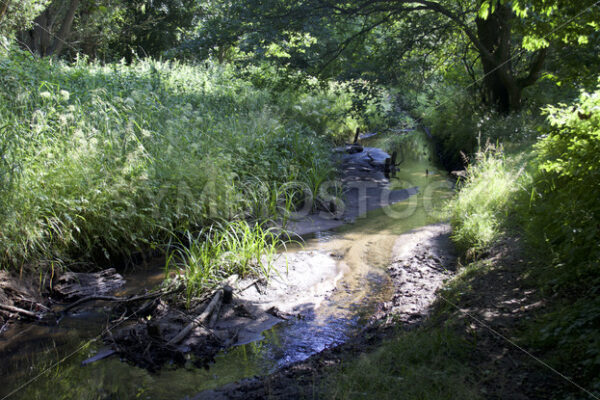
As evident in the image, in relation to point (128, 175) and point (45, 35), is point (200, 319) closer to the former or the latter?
point (128, 175)

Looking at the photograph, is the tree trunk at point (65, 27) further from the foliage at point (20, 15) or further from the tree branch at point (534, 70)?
the tree branch at point (534, 70)

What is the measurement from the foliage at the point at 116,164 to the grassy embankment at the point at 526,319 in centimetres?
353

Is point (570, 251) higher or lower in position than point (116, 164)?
lower

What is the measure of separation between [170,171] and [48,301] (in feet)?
7.72

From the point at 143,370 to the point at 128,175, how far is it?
301 cm

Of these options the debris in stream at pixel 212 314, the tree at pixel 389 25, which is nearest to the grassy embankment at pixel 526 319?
the debris in stream at pixel 212 314

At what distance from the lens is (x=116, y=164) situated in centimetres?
598

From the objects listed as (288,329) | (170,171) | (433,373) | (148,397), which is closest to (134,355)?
(148,397)

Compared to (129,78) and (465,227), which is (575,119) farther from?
(129,78)

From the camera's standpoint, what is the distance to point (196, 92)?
34.8ft

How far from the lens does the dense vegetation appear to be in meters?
3.46

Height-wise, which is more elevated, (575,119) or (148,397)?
(575,119)

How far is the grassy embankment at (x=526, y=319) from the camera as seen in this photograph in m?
2.81

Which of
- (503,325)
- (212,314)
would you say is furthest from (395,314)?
(212,314)
